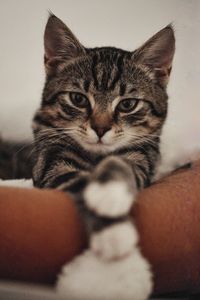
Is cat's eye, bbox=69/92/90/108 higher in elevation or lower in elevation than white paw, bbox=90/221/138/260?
higher

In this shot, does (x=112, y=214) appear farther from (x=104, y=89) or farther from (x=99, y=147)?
(x=104, y=89)

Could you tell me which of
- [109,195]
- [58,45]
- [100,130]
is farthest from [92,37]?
[109,195]

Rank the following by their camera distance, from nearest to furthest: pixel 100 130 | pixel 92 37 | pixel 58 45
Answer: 1. pixel 100 130
2. pixel 58 45
3. pixel 92 37

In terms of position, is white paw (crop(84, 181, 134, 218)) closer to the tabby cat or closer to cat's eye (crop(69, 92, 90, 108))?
the tabby cat

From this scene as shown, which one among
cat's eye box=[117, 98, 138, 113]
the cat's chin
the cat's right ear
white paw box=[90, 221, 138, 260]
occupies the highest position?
the cat's right ear

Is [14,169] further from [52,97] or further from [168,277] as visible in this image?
[168,277]

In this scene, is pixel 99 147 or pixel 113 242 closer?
pixel 113 242

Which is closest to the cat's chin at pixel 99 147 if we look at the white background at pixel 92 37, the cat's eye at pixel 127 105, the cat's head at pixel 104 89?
the cat's head at pixel 104 89

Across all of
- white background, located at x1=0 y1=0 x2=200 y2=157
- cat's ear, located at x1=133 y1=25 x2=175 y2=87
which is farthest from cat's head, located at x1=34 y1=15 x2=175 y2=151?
white background, located at x1=0 y1=0 x2=200 y2=157
